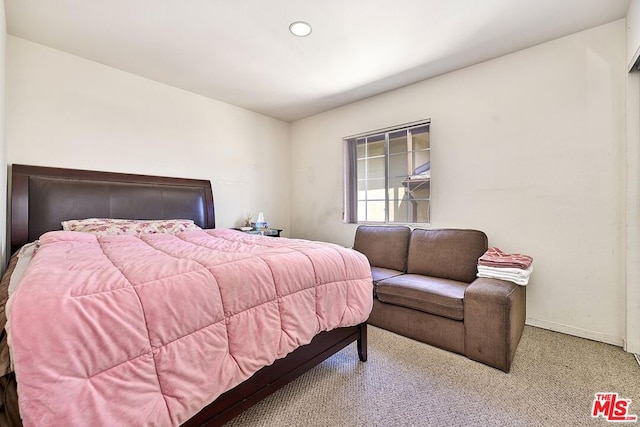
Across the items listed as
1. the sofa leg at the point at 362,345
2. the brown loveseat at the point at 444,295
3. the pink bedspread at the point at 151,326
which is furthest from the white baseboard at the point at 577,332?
the pink bedspread at the point at 151,326

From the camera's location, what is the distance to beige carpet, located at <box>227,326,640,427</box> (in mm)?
1422

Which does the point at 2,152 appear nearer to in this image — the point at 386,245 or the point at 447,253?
the point at 386,245

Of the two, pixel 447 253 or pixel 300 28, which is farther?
pixel 447 253

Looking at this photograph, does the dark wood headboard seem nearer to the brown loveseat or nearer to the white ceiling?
the white ceiling

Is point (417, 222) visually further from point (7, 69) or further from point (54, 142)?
point (7, 69)

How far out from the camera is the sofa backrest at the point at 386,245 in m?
2.96

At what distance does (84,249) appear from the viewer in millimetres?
1661

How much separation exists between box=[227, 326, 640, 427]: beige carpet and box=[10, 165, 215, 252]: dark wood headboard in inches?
92.9

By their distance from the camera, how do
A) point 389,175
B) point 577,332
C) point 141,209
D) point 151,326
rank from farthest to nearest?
point 389,175
point 141,209
point 577,332
point 151,326

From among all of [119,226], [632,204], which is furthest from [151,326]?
[632,204]

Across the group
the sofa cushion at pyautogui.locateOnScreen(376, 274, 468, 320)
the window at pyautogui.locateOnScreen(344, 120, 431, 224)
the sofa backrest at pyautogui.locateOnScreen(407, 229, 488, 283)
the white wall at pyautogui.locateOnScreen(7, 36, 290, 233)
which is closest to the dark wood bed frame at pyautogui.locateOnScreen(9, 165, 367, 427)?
the white wall at pyautogui.locateOnScreen(7, 36, 290, 233)

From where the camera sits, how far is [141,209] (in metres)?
2.96

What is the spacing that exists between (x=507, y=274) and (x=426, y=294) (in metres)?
0.63

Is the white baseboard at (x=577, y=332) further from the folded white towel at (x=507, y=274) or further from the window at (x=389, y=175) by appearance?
the window at (x=389, y=175)
